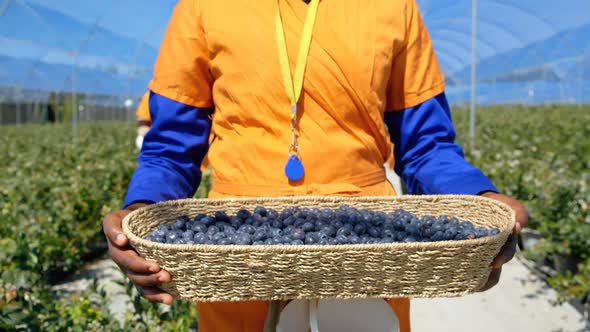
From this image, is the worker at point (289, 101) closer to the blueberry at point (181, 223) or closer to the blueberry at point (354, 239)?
the blueberry at point (181, 223)

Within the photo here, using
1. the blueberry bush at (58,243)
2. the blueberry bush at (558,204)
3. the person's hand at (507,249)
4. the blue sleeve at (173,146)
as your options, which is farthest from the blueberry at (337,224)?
the blueberry bush at (558,204)

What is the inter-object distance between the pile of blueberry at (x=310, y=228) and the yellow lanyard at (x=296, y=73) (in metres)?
0.12

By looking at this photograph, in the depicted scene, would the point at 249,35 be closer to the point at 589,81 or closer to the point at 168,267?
the point at 168,267

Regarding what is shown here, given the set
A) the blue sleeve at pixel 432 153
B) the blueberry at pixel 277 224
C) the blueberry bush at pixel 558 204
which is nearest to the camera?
the blueberry at pixel 277 224

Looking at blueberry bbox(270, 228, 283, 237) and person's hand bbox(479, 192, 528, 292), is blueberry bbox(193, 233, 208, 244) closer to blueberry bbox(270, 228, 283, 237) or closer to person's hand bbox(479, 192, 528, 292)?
blueberry bbox(270, 228, 283, 237)

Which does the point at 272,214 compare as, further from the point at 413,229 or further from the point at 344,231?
the point at 413,229

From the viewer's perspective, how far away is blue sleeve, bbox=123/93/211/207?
1.64 meters

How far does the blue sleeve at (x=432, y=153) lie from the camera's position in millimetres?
1621

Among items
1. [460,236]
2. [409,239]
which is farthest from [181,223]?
[460,236]

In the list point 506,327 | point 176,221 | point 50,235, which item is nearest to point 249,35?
point 176,221

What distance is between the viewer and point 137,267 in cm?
126

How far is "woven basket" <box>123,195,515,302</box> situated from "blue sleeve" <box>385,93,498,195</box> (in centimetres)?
27

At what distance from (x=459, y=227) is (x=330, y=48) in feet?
1.76

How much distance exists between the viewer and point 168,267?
1.24 meters
